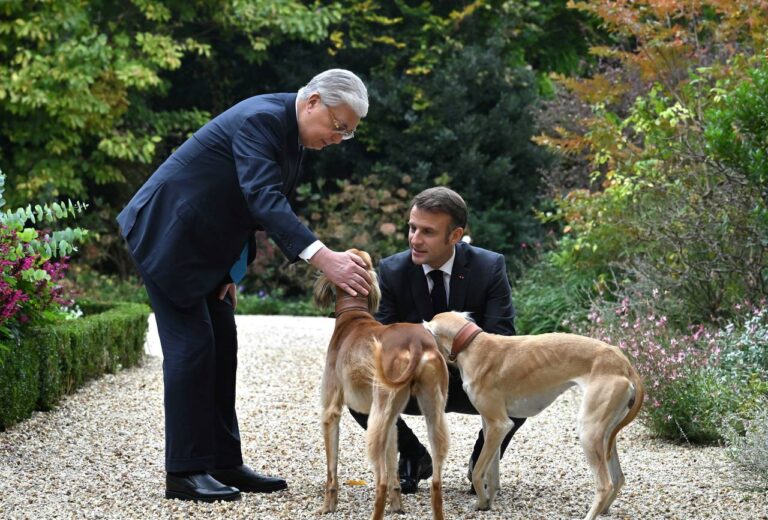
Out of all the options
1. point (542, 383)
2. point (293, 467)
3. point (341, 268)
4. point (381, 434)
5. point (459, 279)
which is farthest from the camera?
point (293, 467)

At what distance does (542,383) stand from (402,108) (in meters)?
11.9

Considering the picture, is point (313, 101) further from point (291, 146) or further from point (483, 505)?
point (483, 505)

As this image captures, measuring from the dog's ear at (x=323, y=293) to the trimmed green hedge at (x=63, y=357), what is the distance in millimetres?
2258

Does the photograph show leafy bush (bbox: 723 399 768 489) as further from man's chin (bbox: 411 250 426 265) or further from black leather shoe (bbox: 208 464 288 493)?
black leather shoe (bbox: 208 464 288 493)

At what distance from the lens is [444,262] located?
4875 millimetres

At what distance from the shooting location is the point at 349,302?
449 cm

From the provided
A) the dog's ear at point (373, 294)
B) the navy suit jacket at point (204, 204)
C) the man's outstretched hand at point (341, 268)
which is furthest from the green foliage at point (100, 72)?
the man's outstretched hand at point (341, 268)

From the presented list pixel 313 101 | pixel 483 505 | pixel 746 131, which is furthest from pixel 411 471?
pixel 746 131

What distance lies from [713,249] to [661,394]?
6.06 ft

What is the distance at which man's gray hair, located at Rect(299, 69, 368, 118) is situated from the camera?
434 cm

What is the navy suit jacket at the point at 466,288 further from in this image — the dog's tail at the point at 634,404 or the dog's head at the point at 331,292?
the dog's tail at the point at 634,404

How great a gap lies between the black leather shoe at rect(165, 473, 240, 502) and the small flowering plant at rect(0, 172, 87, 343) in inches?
67.2

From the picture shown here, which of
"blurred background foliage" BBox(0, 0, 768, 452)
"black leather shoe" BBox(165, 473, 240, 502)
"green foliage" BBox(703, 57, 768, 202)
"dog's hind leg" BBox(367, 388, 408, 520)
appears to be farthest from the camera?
"blurred background foliage" BBox(0, 0, 768, 452)

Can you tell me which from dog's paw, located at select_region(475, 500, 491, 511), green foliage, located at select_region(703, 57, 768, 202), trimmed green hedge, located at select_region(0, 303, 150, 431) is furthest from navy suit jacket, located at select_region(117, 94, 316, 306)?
green foliage, located at select_region(703, 57, 768, 202)
